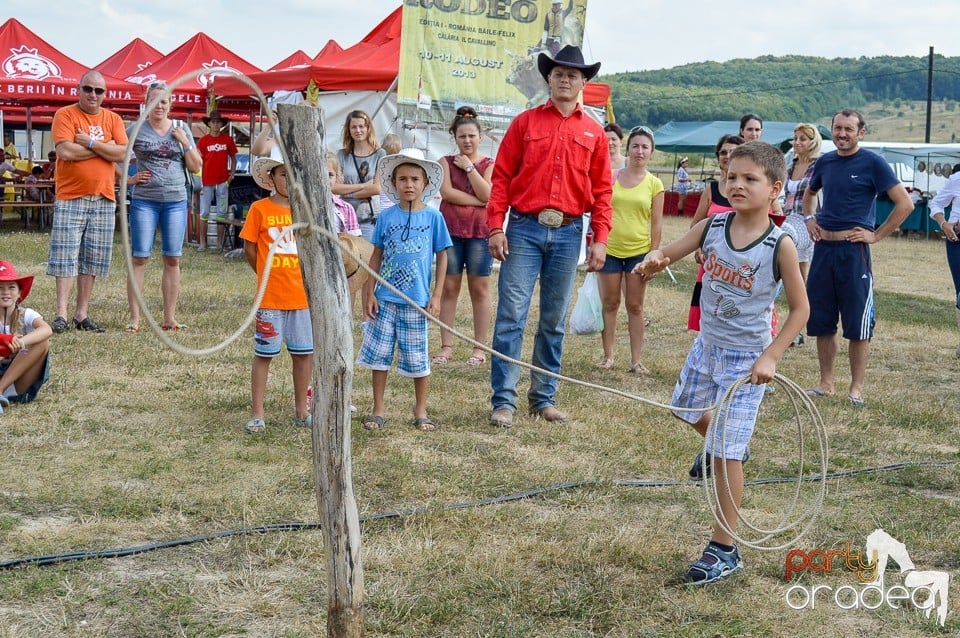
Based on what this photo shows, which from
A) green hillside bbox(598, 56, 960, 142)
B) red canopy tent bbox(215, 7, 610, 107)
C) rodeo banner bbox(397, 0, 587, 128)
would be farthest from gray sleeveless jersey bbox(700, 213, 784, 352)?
green hillside bbox(598, 56, 960, 142)

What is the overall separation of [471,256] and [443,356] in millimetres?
825

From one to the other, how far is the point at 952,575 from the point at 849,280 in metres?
3.25

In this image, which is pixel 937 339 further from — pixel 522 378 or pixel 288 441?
pixel 288 441

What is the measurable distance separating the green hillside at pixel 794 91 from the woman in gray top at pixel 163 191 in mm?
74401

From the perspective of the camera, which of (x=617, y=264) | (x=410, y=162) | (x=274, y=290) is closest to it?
(x=274, y=290)

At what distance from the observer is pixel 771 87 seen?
332 feet

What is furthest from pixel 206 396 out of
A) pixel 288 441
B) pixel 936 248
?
pixel 936 248

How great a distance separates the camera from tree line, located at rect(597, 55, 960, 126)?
84000 millimetres

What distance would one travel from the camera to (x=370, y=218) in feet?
25.8

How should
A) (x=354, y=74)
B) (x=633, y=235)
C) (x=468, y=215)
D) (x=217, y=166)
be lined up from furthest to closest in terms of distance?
(x=217, y=166) → (x=354, y=74) → (x=633, y=235) → (x=468, y=215)

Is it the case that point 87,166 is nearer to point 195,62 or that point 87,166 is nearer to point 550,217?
point 550,217

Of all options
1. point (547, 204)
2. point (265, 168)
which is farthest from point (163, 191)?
point (547, 204)

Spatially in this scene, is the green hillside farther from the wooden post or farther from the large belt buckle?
the wooden post

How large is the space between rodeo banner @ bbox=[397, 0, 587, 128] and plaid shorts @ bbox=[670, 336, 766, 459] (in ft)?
29.8
